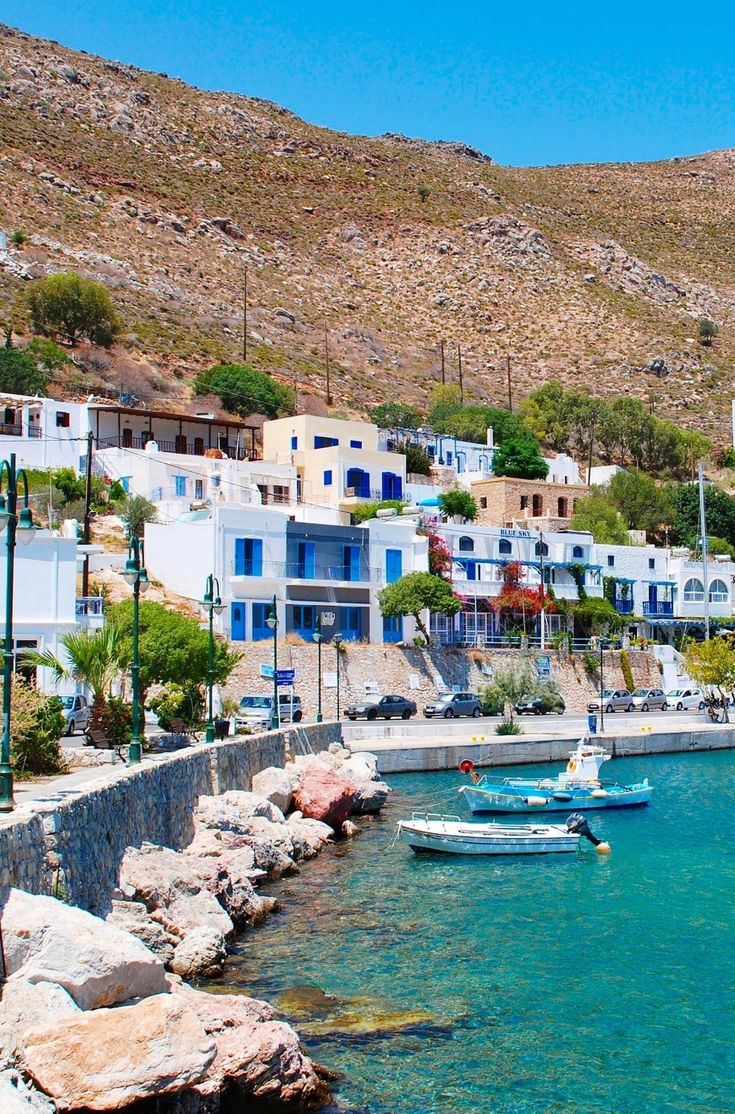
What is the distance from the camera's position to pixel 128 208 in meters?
114

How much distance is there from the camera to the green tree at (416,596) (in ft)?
174

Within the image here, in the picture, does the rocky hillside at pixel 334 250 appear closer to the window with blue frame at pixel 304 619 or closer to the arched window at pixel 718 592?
the arched window at pixel 718 592

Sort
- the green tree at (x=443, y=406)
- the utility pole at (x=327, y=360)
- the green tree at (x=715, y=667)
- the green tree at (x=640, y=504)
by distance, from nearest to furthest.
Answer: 1. the green tree at (x=715, y=667)
2. the green tree at (x=640, y=504)
3. the green tree at (x=443, y=406)
4. the utility pole at (x=327, y=360)

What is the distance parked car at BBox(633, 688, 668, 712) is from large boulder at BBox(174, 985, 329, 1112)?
4721 cm

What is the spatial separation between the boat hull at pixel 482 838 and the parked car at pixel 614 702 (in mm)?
28550

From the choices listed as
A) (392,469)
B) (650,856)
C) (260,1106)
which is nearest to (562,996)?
(260,1106)

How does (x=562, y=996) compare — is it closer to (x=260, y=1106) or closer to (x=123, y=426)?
(x=260, y=1106)

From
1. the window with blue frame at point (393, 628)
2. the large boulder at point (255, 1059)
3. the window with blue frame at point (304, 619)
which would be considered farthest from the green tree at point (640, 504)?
the large boulder at point (255, 1059)

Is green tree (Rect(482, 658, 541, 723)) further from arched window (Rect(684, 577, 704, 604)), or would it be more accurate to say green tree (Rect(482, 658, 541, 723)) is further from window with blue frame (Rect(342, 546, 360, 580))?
arched window (Rect(684, 577, 704, 604))

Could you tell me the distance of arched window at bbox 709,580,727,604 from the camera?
7200cm

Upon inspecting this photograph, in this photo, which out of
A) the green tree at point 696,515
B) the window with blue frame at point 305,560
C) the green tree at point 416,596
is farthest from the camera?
the green tree at point 696,515

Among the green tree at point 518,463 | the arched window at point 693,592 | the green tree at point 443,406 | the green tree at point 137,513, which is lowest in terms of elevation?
the arched window at point 693,592

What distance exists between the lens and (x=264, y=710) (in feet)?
141

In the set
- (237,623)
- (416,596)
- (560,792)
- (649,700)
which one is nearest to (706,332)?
(649,700)
